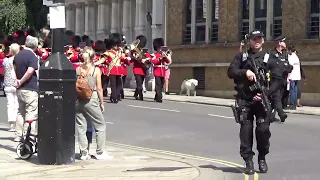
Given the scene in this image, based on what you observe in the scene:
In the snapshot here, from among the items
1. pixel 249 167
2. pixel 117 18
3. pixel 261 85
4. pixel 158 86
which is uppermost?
pixel 117 18

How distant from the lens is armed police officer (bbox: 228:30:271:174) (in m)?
8.92

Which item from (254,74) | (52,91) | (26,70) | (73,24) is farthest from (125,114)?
(73,24)

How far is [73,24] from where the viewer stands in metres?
44.5

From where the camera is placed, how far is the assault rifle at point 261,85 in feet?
29.1

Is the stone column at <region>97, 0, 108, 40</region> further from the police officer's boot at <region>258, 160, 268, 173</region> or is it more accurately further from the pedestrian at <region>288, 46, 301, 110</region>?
the police officer's boot at <region>258, 160, 268, 173</region>

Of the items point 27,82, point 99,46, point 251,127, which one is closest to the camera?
point 251,127

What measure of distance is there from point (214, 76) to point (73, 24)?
61.6ft

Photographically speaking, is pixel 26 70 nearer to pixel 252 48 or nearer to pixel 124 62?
pixel 252 48

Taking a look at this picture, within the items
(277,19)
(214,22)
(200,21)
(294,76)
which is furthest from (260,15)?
(294,76)

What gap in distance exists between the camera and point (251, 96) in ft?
29.5

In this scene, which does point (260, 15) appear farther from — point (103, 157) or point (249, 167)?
point (249, 167)

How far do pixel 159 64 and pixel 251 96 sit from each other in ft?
44.9

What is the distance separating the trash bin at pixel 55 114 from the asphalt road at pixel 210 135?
2.13 meters

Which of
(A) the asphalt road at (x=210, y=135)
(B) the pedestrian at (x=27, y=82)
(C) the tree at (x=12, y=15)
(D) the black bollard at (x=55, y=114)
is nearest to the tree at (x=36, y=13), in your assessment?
(C) the tree at (x=12, y=15)
